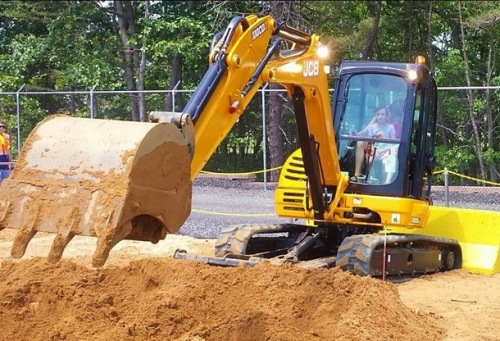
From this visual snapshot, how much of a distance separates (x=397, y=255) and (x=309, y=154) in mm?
1493

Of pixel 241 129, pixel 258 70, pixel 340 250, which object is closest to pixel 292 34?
pixel 258 70

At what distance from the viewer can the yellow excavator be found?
20.3ft

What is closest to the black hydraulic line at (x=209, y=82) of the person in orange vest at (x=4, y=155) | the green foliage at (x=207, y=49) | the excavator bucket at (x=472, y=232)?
the excavator bucket at (x=472, y=232)

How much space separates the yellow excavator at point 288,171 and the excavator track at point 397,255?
0.02 metres

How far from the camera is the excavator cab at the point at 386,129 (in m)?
9.73

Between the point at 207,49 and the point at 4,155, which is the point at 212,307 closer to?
the point at 4,155

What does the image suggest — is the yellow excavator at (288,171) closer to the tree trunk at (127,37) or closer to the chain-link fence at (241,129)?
the chain-link fence at (241,129)

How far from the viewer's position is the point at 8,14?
27281mm

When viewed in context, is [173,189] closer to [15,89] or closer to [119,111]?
[119,111]

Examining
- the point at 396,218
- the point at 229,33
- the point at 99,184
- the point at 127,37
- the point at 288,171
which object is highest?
the point at 127,37

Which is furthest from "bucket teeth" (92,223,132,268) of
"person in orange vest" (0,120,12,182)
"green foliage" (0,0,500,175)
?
"green foliage" (0,0,500,175)

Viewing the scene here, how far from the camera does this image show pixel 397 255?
962cm

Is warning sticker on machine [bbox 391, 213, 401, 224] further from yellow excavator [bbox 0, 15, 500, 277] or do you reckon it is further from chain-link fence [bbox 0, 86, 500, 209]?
chain-link fence [bbox 0, 86, 500, 209]

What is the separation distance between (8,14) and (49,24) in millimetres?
1271
